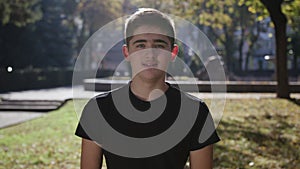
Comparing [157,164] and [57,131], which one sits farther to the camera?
[57,131]

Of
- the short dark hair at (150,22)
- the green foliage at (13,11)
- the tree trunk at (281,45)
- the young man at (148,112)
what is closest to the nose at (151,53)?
the young man at (148,112)

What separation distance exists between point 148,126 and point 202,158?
310 millimetres

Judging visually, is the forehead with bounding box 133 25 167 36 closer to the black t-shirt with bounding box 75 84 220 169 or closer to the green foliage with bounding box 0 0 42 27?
the black t-shirt with bounding box 75 84 220 169

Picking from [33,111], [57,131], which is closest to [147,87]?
[57,131]

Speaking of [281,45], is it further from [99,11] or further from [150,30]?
[99,11]

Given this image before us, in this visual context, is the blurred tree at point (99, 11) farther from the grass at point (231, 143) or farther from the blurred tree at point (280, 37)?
the grass at point (231, 143)

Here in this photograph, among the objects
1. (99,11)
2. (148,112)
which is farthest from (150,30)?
(99,11)

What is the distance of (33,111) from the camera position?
18797 mm

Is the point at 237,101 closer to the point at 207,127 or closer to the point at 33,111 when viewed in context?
the point at 33,111

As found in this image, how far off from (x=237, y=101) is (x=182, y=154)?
15386 millimetres

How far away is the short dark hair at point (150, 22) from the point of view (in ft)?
6.93

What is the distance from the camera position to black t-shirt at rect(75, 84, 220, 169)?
6.79 feet

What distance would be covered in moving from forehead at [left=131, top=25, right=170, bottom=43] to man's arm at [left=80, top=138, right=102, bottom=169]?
57 centimetres

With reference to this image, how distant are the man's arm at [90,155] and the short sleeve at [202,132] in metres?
0.47
